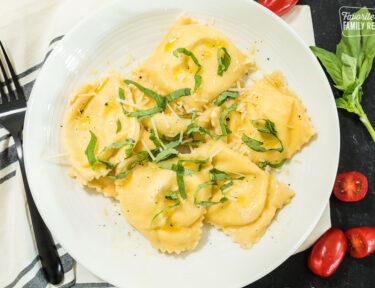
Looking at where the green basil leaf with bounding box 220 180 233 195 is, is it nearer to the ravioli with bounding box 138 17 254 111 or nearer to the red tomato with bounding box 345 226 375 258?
the ravioli with bounding box 138 17 254 111

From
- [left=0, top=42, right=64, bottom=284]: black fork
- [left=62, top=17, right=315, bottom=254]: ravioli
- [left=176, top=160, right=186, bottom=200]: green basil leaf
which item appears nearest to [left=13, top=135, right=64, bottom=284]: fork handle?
[left=0, top=42, right=64, bottom=284]: black fork

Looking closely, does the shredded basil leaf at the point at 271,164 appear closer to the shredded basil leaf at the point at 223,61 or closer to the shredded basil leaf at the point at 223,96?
the shredded basil leaf at the point at 223,96

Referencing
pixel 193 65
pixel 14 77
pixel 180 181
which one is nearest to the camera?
pixel 180 181

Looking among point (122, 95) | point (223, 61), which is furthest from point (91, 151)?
point (223, 61)

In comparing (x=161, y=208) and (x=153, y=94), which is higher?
(x=153, y=94)

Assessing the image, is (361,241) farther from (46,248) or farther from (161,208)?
(46,248)

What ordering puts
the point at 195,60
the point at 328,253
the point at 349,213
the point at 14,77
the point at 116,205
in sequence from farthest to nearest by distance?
the point at 349,213 < the point at 328,253 < the point at 14,77 < the point at 116,205 < the point at 195,60

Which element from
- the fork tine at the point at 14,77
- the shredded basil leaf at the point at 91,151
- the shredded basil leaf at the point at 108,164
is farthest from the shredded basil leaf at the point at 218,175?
the fork tine at the point at 14,77

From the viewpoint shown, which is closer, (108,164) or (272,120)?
(108,164)
